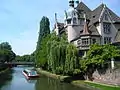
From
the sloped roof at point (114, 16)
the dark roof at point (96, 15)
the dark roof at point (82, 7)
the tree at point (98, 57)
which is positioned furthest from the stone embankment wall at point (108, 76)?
the dark roof at point (82, 7)

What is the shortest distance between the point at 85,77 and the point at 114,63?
703cm

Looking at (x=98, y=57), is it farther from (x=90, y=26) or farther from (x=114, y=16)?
(x=114, y=16)

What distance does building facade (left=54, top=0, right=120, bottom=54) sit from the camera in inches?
1757

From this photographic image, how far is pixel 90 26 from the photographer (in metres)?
47.7

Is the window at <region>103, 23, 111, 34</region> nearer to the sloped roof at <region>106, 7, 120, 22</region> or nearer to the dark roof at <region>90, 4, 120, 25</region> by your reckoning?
the dark roof at <region>90, 4, 120, 25</region>

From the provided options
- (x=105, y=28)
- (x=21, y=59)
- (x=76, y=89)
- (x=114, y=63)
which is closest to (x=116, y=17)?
(x=105, y=28)

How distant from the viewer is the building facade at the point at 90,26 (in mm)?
44625

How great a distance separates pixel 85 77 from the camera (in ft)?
132

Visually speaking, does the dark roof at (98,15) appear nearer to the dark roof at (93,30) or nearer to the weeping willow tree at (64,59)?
the dark roof at (93,30)

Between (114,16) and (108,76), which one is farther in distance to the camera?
(114,16)

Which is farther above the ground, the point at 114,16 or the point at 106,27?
the point at 114,16

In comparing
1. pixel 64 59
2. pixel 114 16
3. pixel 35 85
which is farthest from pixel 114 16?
pixel 35 85

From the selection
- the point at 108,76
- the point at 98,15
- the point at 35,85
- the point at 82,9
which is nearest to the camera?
the point at 108,76

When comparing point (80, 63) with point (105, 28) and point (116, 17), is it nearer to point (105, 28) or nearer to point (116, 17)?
point (105, 28)
